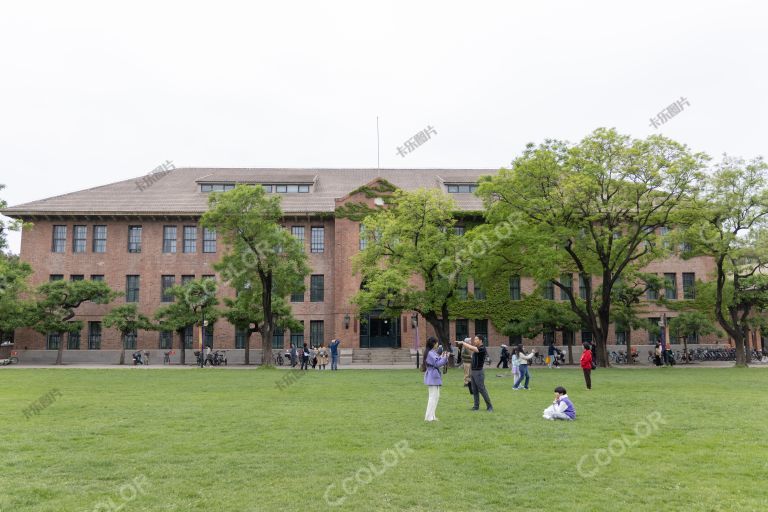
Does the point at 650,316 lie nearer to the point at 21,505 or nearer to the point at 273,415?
the point at 273,415

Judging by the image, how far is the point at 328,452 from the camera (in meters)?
8.57

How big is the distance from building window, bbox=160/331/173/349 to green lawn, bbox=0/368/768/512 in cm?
2831

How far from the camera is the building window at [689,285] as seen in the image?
44.1 m

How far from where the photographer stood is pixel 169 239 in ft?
143

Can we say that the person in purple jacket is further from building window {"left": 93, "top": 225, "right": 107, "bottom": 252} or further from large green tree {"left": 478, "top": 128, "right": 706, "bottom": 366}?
building window {"left": 93, "top": 225, "right": 107, "bottom": 252}

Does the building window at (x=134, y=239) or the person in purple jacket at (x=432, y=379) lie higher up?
the building window at (x=134, y=239)

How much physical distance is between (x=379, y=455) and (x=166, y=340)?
124 ft

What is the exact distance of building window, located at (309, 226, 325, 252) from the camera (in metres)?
43.9

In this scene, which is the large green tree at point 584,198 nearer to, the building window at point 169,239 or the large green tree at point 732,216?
the large green tree at point 732,216

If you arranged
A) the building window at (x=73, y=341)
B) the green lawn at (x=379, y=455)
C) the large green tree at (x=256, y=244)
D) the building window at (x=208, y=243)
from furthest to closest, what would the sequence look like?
1. the building window at (x=208, y=243)
2. the building window at (x=73, y=341)
3. the large green tree at (x=256, y=244)
4. the green lawn at (x=379, y=455)

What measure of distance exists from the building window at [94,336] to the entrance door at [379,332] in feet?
61.1

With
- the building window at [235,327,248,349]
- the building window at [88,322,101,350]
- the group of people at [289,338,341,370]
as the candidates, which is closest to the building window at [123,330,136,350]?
the building window at [88,322,101,350]

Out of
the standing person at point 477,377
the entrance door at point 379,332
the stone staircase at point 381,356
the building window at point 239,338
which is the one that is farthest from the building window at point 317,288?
the standing person at point 477,377

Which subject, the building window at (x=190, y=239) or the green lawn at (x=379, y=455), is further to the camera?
the building window at (x=190, y=239)
